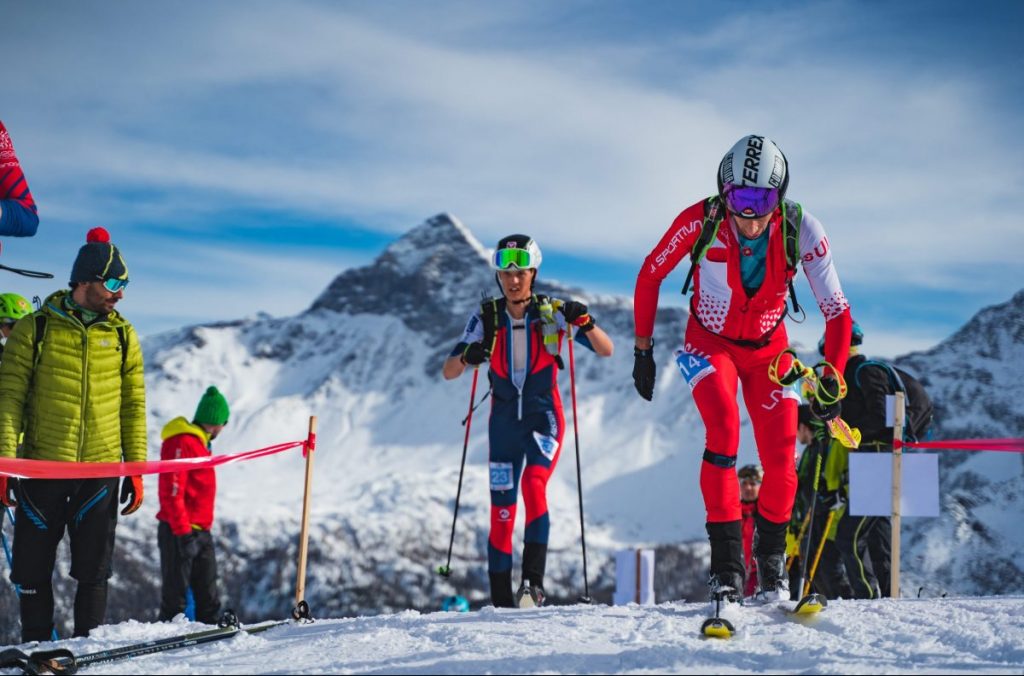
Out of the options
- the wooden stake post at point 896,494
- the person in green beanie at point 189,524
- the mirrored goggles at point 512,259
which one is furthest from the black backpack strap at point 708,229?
the person in green beanie at point 189,524

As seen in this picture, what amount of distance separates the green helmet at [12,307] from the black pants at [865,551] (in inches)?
327

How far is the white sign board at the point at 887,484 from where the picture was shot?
8609 millimetres

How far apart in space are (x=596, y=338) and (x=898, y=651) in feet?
12.4

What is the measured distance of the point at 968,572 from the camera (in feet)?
449

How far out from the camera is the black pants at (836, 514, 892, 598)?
982cm

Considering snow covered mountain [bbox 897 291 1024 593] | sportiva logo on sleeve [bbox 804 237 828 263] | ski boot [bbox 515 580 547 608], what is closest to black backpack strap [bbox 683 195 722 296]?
sportiva logo on sleeve [bbox 804 237 828 263]

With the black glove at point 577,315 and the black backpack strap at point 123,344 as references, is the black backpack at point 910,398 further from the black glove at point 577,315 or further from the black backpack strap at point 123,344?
the black backpack strap at point 123,344

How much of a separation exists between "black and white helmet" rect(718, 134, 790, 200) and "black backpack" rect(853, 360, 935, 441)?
14.5 feet

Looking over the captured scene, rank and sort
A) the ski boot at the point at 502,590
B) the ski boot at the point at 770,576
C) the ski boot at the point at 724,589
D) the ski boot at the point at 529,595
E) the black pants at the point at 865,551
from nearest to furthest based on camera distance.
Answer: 1. the ski boot at the point at 724,589
2. the ski boot at the point at 770,576
3. the ski boot at the point at 529,595
4. the ski boot at the point at 502,590
5. the black pants at the point at 865,551

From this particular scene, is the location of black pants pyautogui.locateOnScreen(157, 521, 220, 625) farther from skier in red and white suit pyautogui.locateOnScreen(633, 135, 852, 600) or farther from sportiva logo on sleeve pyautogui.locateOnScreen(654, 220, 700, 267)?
sportiva logo on sleeve pyautogui.locateOnScreen(654, 220, 700, 267)

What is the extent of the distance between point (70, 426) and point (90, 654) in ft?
6.46

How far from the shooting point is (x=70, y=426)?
269 inches

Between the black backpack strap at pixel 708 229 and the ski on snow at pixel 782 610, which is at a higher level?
the black backpack strap at pixel 708 229

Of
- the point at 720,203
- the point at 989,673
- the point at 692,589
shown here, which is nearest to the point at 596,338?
the point at 720,203
